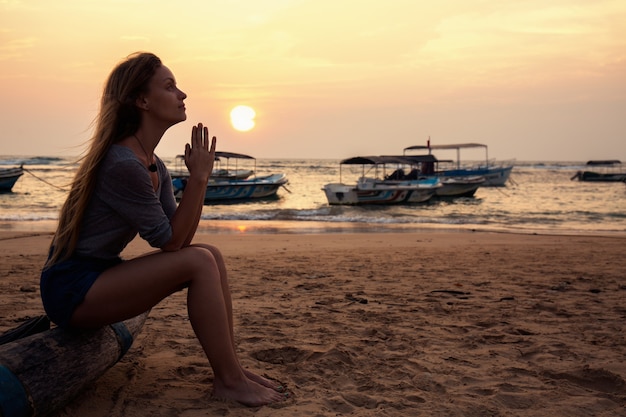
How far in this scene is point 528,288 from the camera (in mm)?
5848

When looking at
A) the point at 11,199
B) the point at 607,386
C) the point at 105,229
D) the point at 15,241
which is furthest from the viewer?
the point at 11,199

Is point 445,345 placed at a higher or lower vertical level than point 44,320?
lower

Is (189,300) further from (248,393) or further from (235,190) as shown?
(235,190)

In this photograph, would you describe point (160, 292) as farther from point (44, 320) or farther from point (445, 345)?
point (445, 345)

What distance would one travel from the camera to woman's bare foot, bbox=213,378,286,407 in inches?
112

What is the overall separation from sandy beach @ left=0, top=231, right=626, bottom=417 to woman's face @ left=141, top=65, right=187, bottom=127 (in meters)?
1.38

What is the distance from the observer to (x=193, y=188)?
108 inches

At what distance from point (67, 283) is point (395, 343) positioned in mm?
2178

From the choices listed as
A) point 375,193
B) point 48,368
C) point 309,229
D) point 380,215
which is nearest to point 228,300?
point 48,368

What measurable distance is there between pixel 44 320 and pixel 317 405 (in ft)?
4.52

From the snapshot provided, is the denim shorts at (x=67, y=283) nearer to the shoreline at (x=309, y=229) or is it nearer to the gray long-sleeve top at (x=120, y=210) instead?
the gray long-sleeve top at (x=120, y=210)

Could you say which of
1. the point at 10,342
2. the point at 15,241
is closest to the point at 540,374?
the point at 10,342

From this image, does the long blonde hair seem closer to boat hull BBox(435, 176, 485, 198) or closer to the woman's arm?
the woman's arm

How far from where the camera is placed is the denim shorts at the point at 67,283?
256cm
